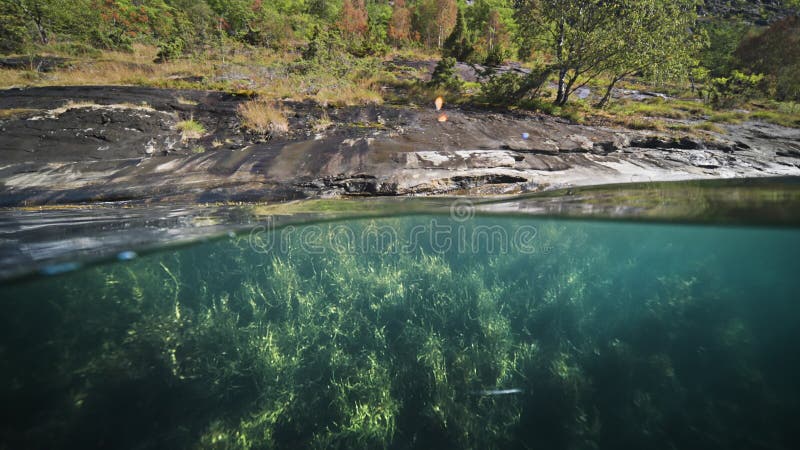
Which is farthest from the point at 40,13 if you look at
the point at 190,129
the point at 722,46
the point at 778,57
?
the point at 722,46

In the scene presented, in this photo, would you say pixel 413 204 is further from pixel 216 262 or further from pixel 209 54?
pixel 209 54

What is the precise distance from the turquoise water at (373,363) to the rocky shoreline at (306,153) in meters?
1.65

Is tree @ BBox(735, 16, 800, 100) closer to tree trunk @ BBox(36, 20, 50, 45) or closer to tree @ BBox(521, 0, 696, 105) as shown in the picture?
tree @ BBox(521, 0, 696, 105)

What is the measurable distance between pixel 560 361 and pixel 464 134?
8346 millimetres

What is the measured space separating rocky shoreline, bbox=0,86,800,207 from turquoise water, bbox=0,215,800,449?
1.65 metres

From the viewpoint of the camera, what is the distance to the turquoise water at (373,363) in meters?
6.81

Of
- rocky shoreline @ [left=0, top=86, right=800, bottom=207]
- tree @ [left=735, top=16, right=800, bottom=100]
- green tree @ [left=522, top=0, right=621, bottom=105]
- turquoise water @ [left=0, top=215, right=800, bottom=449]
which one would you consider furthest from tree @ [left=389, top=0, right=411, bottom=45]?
turquoise water @ [left=0, top=215, right=800, bottom=449]

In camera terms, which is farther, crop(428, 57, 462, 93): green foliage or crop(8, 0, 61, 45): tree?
crop(8, 0, 61, 45): tree

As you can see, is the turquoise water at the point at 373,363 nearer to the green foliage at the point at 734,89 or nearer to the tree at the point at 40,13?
the green foliage at the point at 734,89

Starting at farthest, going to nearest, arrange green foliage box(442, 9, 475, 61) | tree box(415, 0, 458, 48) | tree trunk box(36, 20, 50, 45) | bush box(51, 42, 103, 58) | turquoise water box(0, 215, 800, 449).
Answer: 1. tree box(415, 0, 458, 48)
2. green foliage box(442, 9, 475, 61)
3. tree trunk box(36, 20, 50, 45)
4. bush box(51, 42, 103, 58)
5. turquoise water box(0, 215, 800, 449)

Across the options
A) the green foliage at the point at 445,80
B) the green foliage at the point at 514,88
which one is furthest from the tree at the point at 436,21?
the green foliage at the point at 514,88

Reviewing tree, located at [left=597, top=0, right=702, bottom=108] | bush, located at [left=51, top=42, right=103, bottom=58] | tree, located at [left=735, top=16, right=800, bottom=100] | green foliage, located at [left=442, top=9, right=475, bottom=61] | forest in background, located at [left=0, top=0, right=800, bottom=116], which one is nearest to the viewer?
tree, located at [left=597, top=0, right=702, bottom=108]

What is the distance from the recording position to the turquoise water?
681 cm

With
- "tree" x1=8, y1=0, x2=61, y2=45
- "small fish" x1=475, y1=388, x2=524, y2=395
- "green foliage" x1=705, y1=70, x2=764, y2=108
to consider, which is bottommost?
"small fish" x1=475, y1=388, x2=524, y2=395
